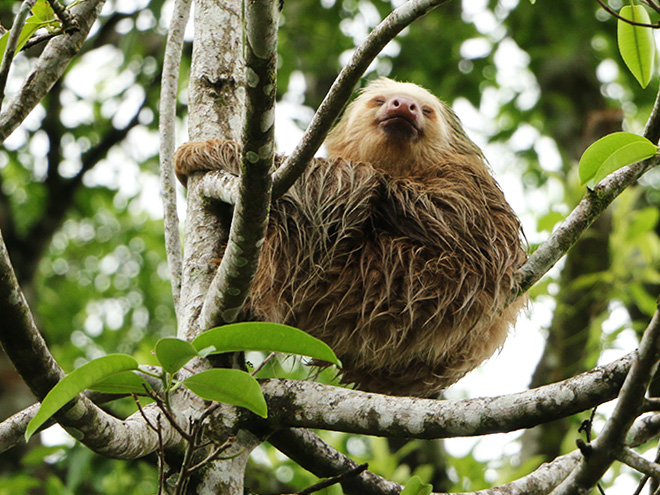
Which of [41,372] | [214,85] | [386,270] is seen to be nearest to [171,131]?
[214,85]

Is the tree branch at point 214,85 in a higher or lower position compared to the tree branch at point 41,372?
higher

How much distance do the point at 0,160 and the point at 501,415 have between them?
10278 millimetres

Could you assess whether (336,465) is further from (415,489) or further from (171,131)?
(171,131)

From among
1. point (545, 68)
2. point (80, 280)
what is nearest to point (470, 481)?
point (545, 68)

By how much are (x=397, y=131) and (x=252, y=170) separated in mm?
2556

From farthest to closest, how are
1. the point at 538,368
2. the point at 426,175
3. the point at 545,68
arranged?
the point at 545,68, the point at 538,368, the point at 426,175

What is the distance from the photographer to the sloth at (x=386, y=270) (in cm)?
350

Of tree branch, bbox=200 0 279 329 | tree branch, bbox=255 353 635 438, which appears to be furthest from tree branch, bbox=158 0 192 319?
tree branch, bbox=255 353 635 438

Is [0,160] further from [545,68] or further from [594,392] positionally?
[594,392]

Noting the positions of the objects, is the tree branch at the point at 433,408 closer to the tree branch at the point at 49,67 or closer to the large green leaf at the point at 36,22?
the tree branch at the point at 49,67

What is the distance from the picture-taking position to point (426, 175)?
14.4 feet

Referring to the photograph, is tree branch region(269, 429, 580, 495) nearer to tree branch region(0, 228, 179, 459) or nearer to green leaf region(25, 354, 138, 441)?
tree branch region(0, 228, 179, 459)

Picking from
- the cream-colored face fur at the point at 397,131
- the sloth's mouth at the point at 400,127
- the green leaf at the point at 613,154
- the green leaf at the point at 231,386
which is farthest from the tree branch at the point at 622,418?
the sloth's mouth at the point at 400,127

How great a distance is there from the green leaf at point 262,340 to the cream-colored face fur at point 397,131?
2.86 meters
